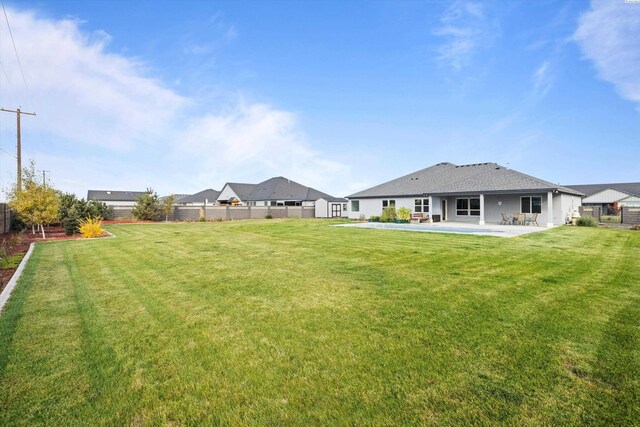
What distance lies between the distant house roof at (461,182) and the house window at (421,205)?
0.73 meters

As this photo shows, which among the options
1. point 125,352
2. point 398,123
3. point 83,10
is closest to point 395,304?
point 125,352

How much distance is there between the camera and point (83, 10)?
13086 mm

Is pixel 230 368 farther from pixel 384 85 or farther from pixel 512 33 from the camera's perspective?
pixel 384 85

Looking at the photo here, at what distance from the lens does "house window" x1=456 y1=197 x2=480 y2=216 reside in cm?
2359

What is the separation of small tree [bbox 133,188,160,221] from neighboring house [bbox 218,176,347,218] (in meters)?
16.6

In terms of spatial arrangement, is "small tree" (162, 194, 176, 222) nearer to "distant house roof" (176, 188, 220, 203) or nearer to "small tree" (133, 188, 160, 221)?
"small tree" (133, 188, 160, 221)

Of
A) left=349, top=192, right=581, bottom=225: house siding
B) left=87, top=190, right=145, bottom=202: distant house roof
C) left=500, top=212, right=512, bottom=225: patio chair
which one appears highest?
left=87, top=190, right=145, bottom=202: distant house roof

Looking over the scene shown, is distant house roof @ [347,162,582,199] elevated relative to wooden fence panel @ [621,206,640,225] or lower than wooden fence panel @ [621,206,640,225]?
elevated

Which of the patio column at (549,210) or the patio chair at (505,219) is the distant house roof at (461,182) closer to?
the patio column at (549,210)

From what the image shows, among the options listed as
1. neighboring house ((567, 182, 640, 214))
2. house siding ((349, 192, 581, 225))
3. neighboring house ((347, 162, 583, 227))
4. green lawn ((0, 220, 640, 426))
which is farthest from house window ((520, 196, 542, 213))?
neighboring house ((567, 182, 640, 214))

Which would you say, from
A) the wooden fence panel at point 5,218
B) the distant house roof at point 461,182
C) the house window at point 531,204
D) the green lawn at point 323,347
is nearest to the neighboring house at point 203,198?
the distant house roof at point 461,182

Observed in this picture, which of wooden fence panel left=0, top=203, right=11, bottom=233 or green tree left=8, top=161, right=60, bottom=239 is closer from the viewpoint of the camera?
green tree left=8, top=161, right=60, bottom=239

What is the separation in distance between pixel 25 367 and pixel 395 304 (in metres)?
4.46

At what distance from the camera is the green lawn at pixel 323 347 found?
2.44m
